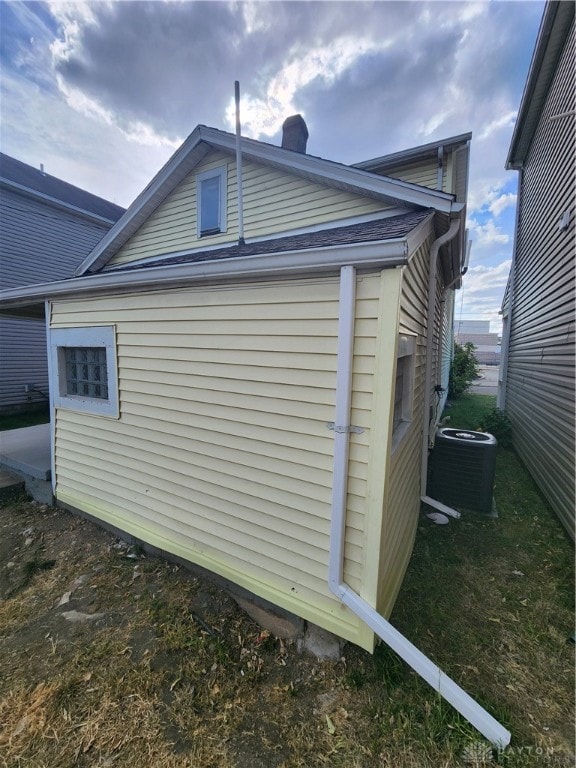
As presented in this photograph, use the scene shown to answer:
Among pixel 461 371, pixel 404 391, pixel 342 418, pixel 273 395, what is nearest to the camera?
pixel 342 418

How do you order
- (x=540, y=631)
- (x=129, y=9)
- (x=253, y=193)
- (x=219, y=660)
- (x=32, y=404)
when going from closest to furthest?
(x=219, y=660)
(x=540, y=631)
(x=129, y=9)
(x=253, y=193)
(x=32, y=404)

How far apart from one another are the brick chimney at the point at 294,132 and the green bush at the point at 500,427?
7451 millimetres

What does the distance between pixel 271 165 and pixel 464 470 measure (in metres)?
5.60

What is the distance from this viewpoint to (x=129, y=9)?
4832 millimetres

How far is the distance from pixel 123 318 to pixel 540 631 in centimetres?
484

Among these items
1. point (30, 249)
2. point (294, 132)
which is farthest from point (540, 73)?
point (30, 249)

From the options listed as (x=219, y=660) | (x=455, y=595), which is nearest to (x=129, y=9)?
(x=219, y=660)

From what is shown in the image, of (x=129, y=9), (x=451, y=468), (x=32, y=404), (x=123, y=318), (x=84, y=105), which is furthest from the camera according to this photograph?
(x=32, y=404)

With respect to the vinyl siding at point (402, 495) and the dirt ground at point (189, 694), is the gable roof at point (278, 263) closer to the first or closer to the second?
the vinyl siding at point (402, 495)

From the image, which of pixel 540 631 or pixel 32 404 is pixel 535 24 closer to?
pixel 540 631

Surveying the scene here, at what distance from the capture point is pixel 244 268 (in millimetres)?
2361

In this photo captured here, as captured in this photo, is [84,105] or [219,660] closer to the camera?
[219,660]

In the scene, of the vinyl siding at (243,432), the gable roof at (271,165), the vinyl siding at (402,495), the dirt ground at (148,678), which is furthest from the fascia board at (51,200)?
the vinyl siding at (402,495)

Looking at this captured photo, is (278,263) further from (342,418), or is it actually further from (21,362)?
(21,362)
